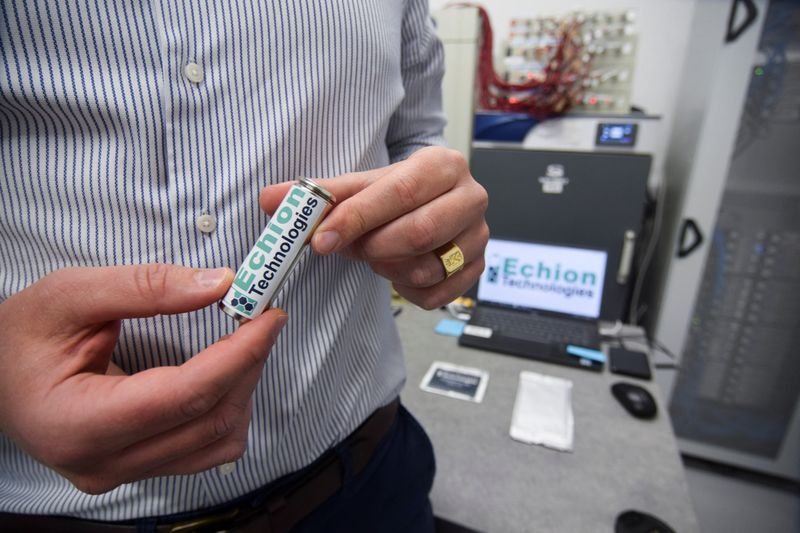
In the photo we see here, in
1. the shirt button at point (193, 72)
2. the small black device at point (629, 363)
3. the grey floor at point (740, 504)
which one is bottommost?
the grey floor at point (740, 504)

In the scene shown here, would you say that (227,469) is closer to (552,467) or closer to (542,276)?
(552,467)

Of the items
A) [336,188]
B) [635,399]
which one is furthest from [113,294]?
[635,399]

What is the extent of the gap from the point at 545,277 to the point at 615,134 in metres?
0.47

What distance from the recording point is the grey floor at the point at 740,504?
1.35m

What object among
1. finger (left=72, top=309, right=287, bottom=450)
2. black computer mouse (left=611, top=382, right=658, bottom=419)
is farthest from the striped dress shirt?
black computer mouse (left=611, top=382, right=658, bottom=419)

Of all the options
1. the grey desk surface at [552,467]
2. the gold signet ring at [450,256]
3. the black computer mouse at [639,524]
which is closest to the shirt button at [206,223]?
the gold signet ring at [450,256]

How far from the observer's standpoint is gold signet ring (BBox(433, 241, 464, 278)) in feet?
1.34

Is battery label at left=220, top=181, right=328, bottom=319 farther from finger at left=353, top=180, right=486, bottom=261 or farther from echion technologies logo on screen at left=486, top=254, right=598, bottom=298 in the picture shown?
echion technologies logo on screen at left=486, top=254, right=598, bottom=298

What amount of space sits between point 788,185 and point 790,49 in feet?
1.32

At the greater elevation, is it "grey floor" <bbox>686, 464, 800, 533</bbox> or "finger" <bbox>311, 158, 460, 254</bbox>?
"finger" <bbox>311, 158, 460, 254</bbox>

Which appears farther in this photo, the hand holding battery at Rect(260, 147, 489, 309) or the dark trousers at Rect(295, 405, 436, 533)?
the dark trousers at Rect(295, 405, 436, 533)

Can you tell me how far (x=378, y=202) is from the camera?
0.35 m

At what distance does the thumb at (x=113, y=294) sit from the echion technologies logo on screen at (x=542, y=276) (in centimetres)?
107

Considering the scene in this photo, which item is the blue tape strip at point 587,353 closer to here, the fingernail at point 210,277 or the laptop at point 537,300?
the laptop at point 537,300
